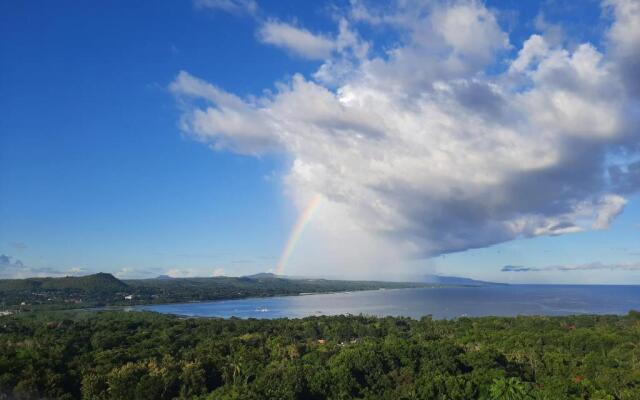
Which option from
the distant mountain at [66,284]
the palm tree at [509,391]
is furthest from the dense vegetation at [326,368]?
the distant mountain at [66,284]

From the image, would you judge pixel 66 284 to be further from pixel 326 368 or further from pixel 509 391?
pixel 509 391

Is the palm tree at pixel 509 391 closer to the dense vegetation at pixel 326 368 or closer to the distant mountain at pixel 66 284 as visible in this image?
the dense vegetation at pixel 326 368

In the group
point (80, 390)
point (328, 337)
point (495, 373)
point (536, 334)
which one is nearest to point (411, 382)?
point (495, 373)

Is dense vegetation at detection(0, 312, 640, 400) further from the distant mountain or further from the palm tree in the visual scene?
the distant mountain

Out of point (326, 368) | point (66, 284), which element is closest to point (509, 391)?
point (326, 368)

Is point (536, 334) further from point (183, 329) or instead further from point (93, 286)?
point (93, 286)

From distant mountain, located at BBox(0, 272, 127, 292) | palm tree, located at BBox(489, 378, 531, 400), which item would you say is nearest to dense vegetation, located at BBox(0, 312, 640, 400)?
palm tree, located at BBox(489, 378, 531, 400)
